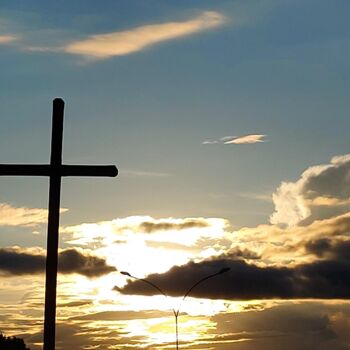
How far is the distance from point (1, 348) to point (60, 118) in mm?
81849

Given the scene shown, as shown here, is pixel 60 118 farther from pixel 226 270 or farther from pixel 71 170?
pixel 226 270

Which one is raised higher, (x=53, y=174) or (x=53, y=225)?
(x=53, y=174)

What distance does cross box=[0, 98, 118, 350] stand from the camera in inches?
467

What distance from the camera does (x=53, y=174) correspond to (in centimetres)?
1284

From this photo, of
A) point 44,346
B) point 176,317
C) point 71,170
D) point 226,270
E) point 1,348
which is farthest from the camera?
point 1,348

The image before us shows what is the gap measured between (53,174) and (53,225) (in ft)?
3.02

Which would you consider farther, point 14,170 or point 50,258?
point 14,170

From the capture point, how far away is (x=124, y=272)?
2339 inches

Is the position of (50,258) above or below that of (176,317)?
below

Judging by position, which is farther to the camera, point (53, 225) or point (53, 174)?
point (53, 174)

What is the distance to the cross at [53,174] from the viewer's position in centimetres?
1186

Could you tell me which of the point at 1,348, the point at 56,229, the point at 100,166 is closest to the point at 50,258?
the point at 56,229

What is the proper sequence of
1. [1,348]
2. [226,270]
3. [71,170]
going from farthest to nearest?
[1,348], [226,270], [71,170]

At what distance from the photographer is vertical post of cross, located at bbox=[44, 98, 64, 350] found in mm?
11844
